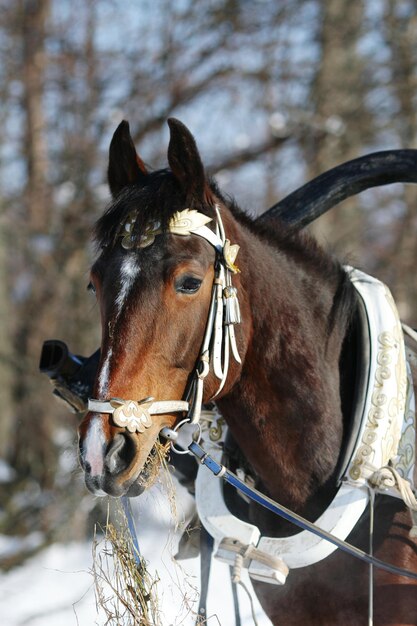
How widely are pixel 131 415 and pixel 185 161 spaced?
30.3 inches

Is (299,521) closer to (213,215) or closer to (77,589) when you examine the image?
(213,215)

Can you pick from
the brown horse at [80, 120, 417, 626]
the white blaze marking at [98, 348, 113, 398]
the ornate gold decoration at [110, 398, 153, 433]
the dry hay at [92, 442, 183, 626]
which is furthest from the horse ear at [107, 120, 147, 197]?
the dry hay at [92, 442, 183, 626]

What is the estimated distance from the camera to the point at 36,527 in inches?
292

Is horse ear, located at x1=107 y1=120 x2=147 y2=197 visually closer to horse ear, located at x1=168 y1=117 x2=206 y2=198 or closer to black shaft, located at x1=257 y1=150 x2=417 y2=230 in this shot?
horse ear, located at x1=168 y1=117 x2=206 y2=198

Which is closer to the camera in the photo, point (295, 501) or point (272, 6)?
point (295, 501)

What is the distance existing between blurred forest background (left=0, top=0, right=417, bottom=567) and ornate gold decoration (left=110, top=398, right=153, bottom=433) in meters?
5.58

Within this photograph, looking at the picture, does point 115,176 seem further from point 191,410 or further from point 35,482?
point 35,482

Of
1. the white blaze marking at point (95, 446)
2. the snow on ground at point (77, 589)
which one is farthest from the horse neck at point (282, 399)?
the snow on ground at point (77, 589)

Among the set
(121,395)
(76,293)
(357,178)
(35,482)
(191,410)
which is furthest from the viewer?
(35,482)

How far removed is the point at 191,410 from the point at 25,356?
645cm

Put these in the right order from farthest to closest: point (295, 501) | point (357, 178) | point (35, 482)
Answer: point (35, 482) → point (357, 178) → point (295, 501)

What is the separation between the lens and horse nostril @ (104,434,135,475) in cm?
205

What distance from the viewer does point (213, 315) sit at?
2305 mm

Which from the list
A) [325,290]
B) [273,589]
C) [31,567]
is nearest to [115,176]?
[325,290]
